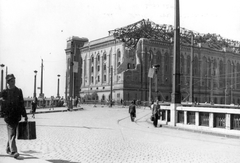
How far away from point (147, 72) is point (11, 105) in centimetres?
6593

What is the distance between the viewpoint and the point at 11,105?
7938mm

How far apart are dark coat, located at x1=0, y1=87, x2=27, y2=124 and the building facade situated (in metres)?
60.4

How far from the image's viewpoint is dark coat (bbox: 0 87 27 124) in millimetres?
7887

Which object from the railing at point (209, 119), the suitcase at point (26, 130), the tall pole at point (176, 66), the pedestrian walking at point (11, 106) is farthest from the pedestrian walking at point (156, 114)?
the pedestrian walking at point (11, 106)

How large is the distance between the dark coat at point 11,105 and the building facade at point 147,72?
60368mm

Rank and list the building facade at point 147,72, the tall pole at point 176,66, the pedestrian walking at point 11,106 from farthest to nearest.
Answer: the building facade at point 147,72, the tall pole at point 176,66, the pedestrian walking at point 11,106

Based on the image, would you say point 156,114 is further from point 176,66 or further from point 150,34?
point 150,34

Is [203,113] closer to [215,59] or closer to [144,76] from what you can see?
[144,76]

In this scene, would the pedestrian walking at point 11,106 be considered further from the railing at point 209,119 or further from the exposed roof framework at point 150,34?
the exposed roof framework at point 150,34

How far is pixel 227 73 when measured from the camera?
87500 mm

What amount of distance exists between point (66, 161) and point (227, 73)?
8508cm

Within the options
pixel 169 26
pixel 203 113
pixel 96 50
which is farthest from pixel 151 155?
pixel 96 50

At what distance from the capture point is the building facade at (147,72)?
7244 cm

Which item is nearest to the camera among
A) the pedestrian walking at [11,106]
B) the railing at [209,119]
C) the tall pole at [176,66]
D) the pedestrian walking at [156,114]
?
the pedestrian walking at [11,106]
